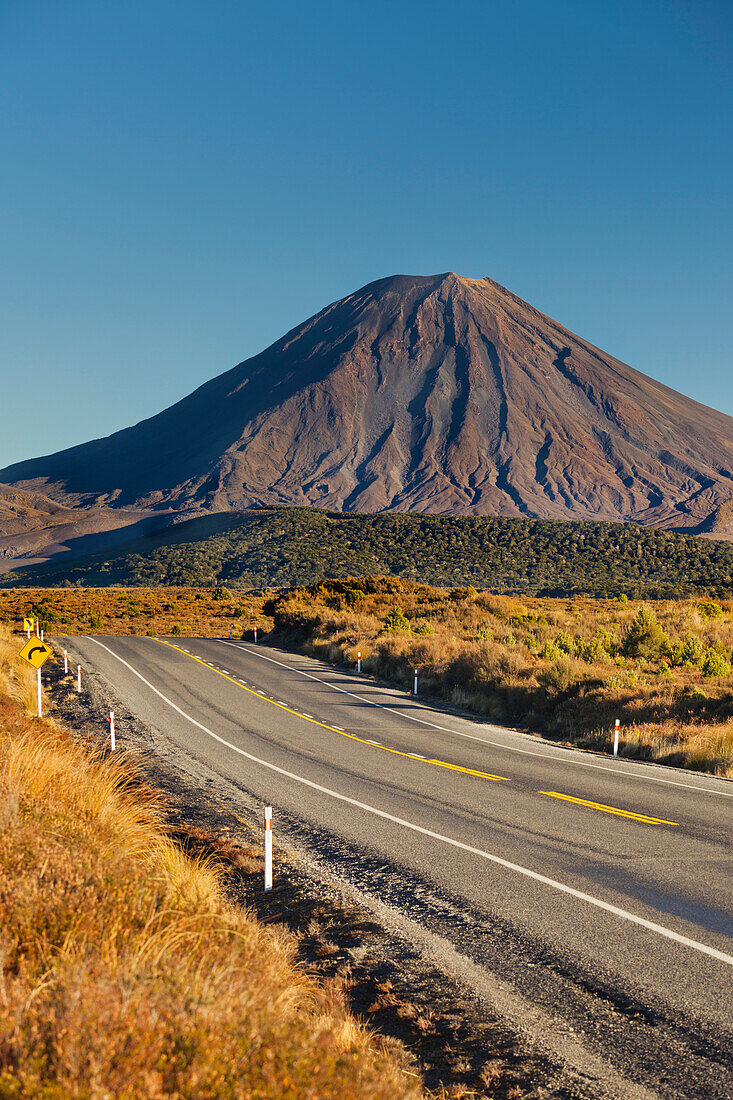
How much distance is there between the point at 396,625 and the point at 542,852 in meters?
26.7

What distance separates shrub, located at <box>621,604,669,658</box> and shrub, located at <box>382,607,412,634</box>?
32.1 ft

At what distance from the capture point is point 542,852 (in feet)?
27.9

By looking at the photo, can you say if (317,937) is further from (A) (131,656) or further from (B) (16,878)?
(A) (131,656)

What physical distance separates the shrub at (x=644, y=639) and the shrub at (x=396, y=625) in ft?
32.1

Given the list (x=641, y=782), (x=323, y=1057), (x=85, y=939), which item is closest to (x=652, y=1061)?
(x=323, y=1057)

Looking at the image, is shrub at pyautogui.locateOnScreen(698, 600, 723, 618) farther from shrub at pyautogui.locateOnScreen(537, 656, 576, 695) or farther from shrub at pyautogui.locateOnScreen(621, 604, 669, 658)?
shrub at pyautogui.locateOnScreen(537, 656, 576, 695)

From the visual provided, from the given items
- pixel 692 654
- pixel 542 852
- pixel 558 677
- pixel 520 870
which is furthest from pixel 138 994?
pixel 692 654

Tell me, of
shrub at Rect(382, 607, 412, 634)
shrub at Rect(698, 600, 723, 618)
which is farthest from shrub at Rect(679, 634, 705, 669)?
shrub at Rect(698, 600, 723, 618)

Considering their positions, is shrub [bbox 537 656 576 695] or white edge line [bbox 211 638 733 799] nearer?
white edge line [bbox 211 638 733 799]

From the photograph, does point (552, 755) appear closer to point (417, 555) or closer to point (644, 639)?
point (644, 639)

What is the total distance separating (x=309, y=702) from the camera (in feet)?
70.5

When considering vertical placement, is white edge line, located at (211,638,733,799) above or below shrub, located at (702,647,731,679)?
below

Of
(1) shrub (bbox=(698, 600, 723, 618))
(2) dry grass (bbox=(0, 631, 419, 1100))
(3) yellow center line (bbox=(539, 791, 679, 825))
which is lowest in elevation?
(3) yellow center line (bbox=(539, 791, 679, 825))

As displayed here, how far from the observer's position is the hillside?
3824 inches
